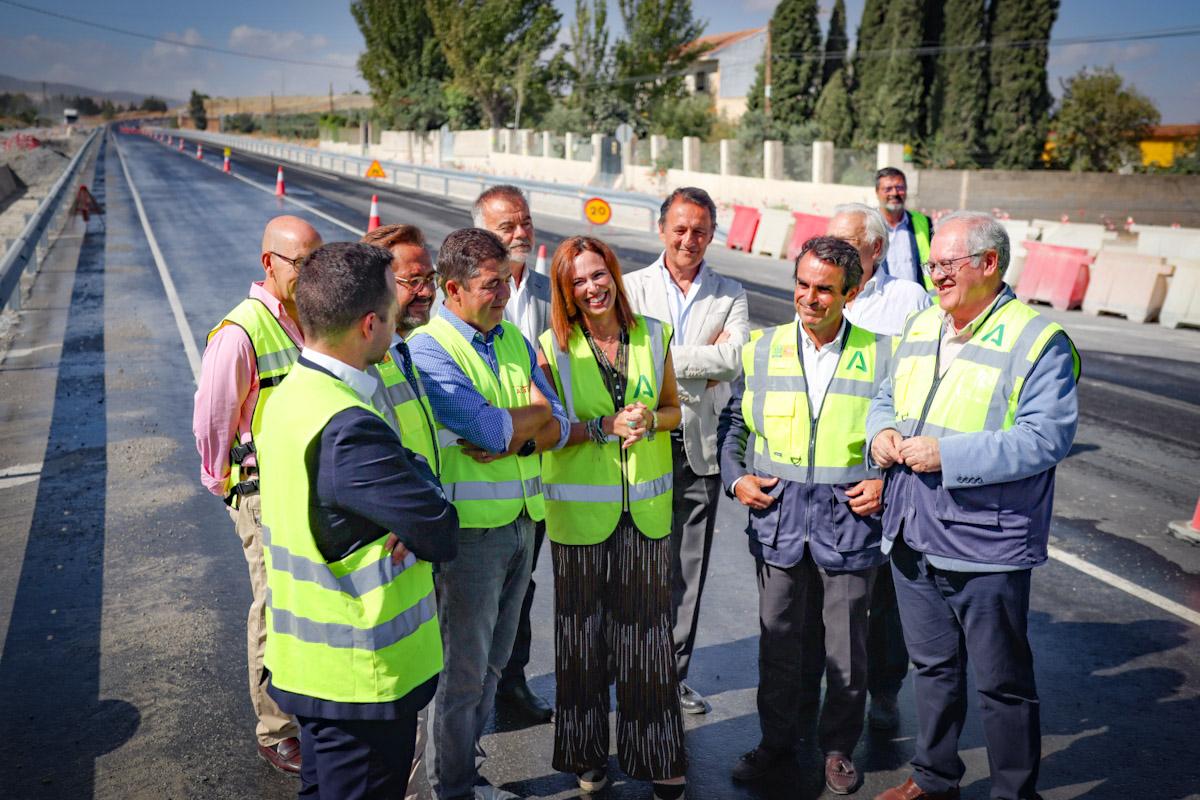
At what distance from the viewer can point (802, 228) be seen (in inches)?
835

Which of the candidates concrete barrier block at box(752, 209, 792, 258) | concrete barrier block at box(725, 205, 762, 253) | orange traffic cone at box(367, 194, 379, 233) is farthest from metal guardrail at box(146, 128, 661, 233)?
orange traffic cone at box(367, 194, 379, 233)

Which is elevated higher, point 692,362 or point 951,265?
point 951,265

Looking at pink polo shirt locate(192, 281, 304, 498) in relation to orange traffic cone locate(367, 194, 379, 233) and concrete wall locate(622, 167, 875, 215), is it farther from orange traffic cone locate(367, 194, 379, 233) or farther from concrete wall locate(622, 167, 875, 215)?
concrete wall locate(622, 167, 875, 215)

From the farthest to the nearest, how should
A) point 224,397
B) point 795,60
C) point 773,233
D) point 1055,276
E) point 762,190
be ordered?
point 795,60
point 762,190
point 773,233
point 1055,276
point 224,397

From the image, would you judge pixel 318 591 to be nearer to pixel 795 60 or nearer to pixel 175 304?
pixel 175 304

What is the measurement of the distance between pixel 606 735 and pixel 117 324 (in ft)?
39.3

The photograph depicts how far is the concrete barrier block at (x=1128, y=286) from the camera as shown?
15180mm

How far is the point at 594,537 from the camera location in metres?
3.78

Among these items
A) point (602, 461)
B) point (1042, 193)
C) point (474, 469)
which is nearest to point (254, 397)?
point (474, 469)

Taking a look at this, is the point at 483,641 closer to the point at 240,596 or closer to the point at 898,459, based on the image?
the point at 898,459

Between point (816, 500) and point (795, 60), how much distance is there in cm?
4328

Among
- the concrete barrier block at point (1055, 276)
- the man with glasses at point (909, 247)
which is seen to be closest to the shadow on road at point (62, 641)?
the man with glasses at point (909, 247)

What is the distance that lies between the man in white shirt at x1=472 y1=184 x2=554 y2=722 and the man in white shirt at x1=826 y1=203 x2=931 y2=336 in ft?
4.73

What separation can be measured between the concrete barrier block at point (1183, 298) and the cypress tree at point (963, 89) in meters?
20.7
